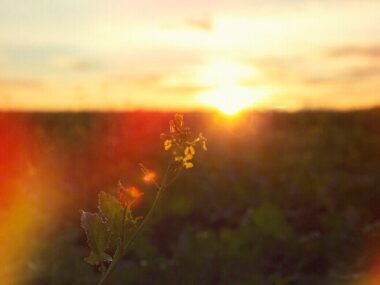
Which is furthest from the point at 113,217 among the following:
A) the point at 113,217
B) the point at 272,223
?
the point at 272,223

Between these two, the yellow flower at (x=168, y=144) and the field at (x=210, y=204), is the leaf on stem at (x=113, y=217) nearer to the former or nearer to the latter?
the field at (x=210, y=204)

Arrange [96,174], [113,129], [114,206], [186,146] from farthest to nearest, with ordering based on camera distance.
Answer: [113,129] < [96,174] < [114,206] < [186,146]

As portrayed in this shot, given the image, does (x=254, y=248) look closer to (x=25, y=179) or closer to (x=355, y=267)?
(x=355, y=267)

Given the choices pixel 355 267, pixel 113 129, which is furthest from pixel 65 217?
pixel 113 129

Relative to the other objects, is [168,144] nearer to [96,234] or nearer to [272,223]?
[96,234]

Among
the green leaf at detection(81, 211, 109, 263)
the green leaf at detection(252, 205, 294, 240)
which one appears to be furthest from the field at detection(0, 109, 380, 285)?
the green leaf at detection(81, 211, 109, 263)

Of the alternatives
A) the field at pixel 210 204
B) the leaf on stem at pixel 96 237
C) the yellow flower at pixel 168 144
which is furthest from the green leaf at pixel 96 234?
the yellow flower at pixel 168 144

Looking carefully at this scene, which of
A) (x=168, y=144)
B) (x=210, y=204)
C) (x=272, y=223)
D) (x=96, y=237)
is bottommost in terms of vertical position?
(x=210, y=204)
